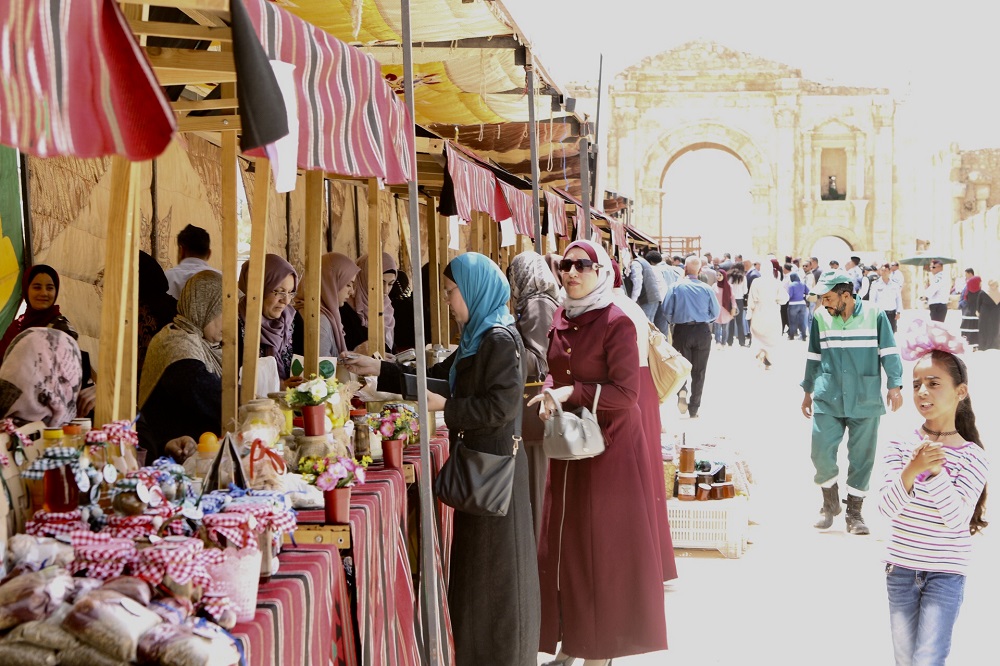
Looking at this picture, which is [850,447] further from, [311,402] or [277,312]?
[311,402]

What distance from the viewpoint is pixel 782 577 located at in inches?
234

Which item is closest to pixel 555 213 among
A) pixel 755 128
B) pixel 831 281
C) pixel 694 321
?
pixel 694 321

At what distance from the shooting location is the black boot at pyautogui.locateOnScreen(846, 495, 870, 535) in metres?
6.79

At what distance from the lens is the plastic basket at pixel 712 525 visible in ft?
21.0

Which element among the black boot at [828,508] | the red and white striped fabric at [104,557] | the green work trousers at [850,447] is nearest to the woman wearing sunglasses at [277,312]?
the red and white striped fabric at [104,557]

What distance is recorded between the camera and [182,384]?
3.73 meters

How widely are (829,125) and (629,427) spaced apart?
113ft

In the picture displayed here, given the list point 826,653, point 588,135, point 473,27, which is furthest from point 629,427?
point 588,135

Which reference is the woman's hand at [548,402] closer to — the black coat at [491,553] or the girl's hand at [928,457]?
the black coat at [491,553]

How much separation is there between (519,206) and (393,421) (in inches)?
196

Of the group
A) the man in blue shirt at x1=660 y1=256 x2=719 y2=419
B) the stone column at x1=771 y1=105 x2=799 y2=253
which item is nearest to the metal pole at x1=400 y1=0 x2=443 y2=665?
the man in blue shirt at x1=660 y1=256 x2=719 y2=419

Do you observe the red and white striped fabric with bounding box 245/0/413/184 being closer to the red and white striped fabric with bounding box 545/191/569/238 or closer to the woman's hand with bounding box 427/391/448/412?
the woman's hand with bounding box 427/391/448/412

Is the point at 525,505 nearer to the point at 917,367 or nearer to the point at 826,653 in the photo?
the point at 917,367

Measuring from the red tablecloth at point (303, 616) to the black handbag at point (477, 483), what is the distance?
0.69 metres
